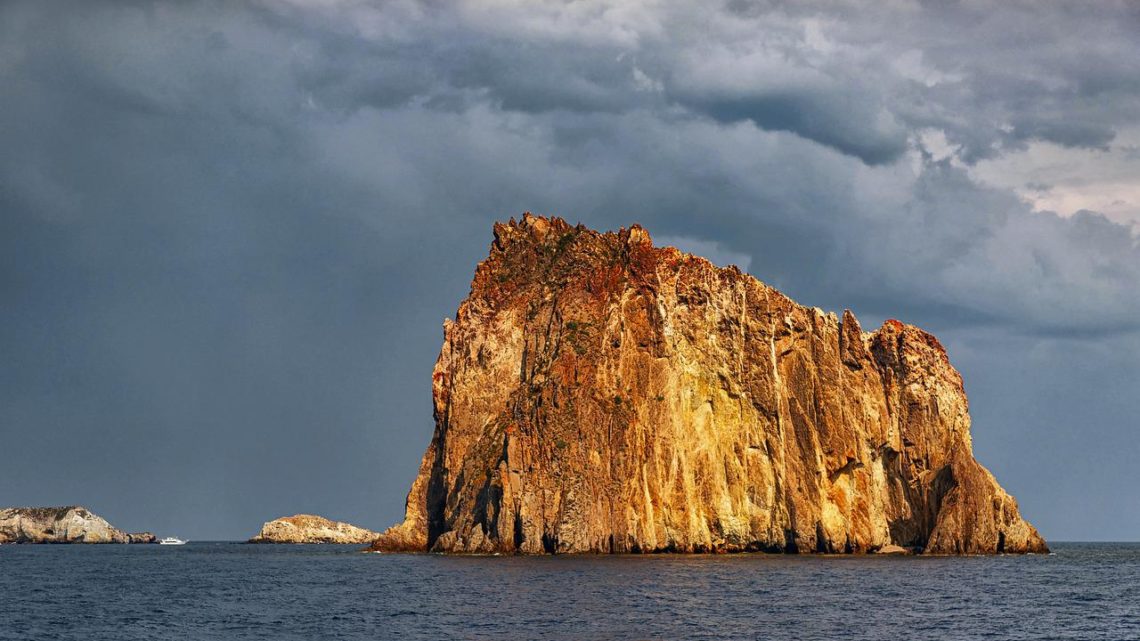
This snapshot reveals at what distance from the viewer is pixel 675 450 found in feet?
453

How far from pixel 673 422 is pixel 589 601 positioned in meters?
59.6

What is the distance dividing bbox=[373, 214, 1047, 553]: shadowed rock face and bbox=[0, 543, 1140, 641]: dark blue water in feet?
34.4

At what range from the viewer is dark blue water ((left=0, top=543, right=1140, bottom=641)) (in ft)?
221

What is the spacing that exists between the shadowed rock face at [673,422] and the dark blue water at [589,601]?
10.5m

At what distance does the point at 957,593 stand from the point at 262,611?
48348mm

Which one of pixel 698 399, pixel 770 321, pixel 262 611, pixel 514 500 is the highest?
pixel 770 321

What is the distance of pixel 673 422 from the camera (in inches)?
5463

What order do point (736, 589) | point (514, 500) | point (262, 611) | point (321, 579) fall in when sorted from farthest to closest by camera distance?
point (514, 500) < point (321, 579) < point (736, 589) < point (262, 611)

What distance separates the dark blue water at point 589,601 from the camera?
221 ft

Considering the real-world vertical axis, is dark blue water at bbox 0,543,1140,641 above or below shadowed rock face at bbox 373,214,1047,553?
below

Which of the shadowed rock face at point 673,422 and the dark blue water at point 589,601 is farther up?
the shadowed rock face at point 673,422

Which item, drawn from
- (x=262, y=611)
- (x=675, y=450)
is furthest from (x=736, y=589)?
(x=675, y=450)

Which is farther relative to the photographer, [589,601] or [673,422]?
[673,422]

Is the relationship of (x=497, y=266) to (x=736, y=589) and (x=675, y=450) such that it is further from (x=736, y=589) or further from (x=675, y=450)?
(x=736, y=589)
